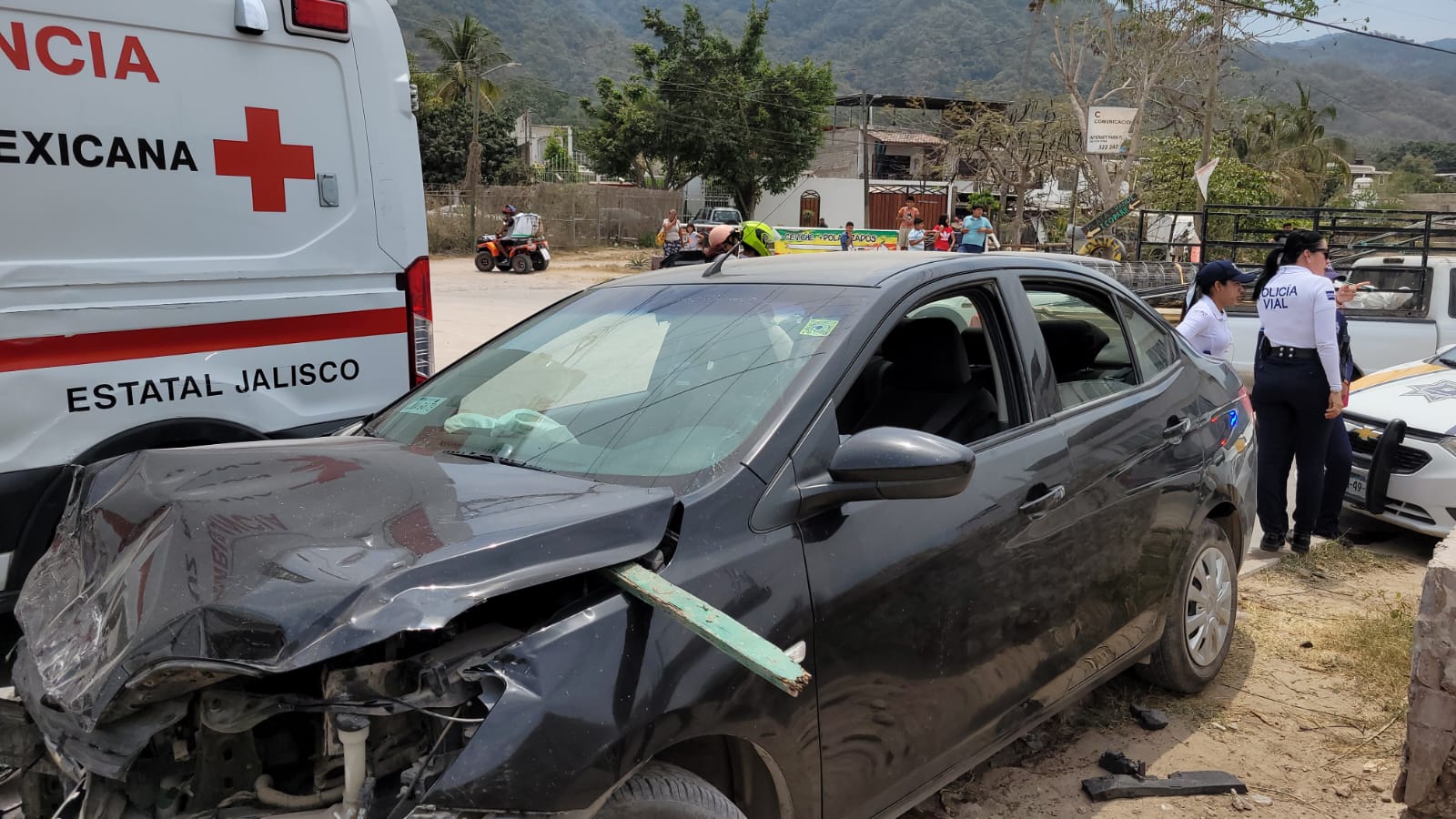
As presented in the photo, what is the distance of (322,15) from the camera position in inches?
166

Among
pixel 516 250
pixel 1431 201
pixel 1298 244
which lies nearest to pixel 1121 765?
pixel 1298 244

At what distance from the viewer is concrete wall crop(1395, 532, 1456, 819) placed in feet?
8.57

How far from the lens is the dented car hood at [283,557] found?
1.81 m

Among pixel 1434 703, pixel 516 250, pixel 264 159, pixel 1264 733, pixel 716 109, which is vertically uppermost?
pixel 716 109

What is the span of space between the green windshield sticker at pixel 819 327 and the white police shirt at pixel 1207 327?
168 inches

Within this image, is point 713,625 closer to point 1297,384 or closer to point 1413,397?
point 1297,384

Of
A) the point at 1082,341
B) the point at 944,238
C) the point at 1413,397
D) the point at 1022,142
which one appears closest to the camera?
the point at 1082,341

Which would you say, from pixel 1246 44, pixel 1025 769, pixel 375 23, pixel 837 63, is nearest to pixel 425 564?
pixel 1025 769

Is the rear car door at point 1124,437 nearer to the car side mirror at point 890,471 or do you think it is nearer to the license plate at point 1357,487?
the car side mirror at point 890,471

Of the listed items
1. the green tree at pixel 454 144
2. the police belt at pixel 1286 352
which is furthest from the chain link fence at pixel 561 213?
the police belt at pixel 1286 352

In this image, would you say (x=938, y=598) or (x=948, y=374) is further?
(x=948, y=374)

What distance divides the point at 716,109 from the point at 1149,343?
4111cm

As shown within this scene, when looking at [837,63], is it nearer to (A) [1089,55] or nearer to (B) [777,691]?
(A) [1089,55]

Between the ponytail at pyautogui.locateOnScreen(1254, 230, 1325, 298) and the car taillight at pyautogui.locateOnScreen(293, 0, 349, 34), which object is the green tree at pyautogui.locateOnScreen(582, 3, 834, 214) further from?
the car taillight at pyautogui.locateOnScreen(293, 0, 349, 34)
